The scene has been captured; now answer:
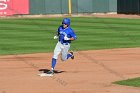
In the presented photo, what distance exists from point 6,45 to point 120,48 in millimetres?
5494

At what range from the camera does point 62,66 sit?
18.0 m

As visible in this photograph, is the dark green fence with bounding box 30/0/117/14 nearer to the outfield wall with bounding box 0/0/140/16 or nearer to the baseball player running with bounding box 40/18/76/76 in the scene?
the outfield wall with bounding box 0/0/140/16

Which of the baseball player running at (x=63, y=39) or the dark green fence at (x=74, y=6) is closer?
the baseball player running at (x=63, y=39)

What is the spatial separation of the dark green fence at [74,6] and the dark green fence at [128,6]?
2.18 feet

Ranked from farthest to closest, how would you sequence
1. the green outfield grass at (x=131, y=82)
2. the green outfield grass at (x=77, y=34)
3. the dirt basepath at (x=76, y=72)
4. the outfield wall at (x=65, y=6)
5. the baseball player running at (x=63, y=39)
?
the outfield wall at (x=65, y=6), the green outfield grass at (x=77, y=34), the baseball player running at (x=63, y=39), the green outfield grass at (x=131, y=82), the dirt basepath at (x=76, y=72)

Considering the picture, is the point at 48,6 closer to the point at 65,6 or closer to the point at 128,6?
the point at 65,6

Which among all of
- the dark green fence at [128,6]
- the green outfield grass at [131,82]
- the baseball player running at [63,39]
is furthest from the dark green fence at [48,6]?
the green outfield grass at [131,82]

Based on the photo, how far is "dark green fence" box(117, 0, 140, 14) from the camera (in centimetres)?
4293

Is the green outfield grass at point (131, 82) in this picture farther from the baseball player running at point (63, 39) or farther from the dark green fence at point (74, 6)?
the dark green fence at point (74, 6)

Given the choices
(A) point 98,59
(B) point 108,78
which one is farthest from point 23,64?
(B) point 108,78

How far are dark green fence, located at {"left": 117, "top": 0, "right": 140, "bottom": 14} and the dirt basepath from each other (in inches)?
818

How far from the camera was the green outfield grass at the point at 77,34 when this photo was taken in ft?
78.8

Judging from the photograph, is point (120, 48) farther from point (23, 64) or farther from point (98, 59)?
point (23, 64)

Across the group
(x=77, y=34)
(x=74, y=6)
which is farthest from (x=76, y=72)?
(x=74, y=6)
